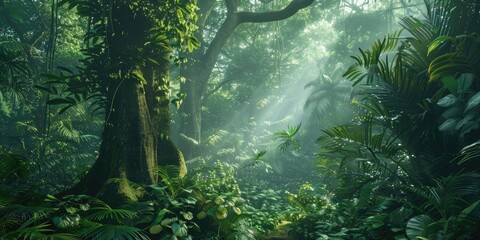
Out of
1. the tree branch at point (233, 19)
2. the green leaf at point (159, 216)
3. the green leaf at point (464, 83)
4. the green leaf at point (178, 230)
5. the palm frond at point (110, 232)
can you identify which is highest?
the tree branch at point (233, 19)

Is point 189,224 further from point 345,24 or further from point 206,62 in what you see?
point 345,24

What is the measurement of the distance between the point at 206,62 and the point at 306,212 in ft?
22.3

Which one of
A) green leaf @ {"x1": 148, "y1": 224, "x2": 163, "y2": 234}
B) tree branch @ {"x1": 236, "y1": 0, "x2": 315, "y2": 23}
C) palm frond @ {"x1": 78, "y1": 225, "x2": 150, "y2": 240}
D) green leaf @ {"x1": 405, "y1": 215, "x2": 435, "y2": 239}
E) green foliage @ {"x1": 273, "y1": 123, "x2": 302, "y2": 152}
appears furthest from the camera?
tree branch @ {"x1": 236, "y1": 0, "x2": 315, "y2": 23}

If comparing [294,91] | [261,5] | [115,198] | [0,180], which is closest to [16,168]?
[0,180]

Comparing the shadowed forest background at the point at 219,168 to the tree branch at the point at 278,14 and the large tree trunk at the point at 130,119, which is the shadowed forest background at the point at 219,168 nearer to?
the large tree trunk at the point at 130,119

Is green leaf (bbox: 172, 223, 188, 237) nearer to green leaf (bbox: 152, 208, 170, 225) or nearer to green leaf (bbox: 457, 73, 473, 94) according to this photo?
green leaf (bbox: 152, 208, 170, 225)

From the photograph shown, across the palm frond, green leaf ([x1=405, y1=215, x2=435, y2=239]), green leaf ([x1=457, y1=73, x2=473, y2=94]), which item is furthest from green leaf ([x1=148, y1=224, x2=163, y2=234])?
green leaf ([x1=457, y1=73, x2=473, y2=94])

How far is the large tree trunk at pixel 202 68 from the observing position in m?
8.96

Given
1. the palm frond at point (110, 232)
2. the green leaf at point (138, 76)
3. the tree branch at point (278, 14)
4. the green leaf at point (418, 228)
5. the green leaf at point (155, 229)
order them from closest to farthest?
1. the palm frond at point (110, 232)
2. the green leaf at point (418, 228)
3. the green leaf at point (155, 229)
4. the green leaf at point (138, 76)
5. the tree branch at point (278, 14)

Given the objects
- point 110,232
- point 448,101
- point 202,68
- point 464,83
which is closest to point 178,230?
point 110,232

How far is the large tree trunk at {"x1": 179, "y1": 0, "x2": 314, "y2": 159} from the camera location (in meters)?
8.96

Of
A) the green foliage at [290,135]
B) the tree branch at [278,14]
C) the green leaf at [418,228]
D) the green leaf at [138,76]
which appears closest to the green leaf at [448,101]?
the green leaf at [418,228]

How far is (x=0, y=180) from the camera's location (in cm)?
390

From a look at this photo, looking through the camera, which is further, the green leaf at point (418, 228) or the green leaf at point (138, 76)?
the green leaf at point (138, 76)
